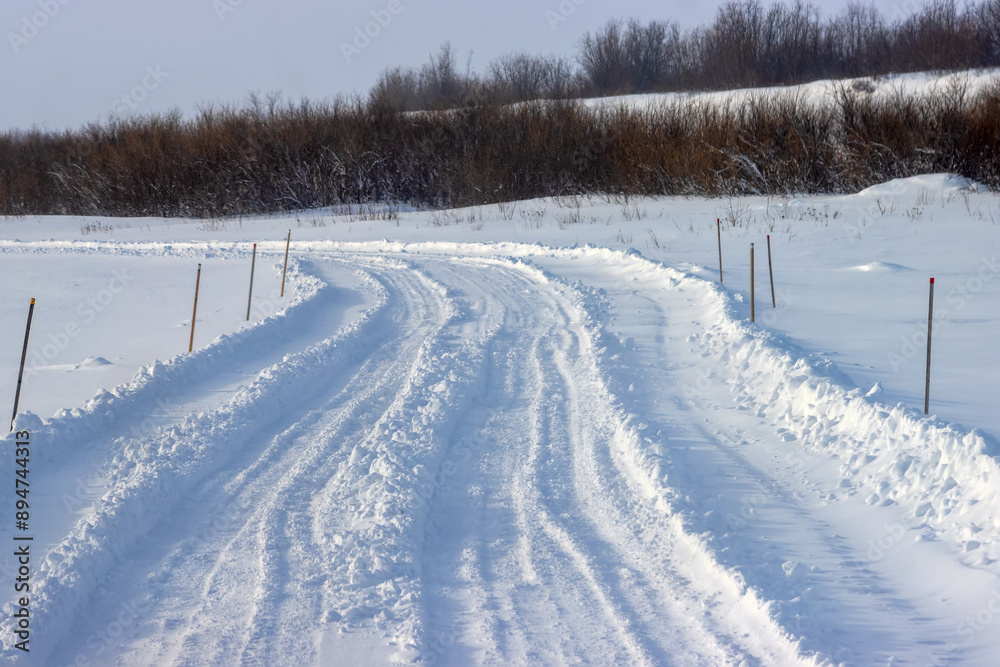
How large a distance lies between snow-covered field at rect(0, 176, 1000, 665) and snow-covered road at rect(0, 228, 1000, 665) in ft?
0.07

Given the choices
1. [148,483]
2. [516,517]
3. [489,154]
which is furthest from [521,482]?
[489,154]

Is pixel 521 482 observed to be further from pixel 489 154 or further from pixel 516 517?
pixel 489 154

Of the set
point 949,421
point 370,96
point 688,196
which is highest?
point 370,96

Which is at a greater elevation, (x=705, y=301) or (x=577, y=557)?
(x=705, y=301)

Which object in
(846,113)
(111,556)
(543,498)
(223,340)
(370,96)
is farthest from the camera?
(370,96)

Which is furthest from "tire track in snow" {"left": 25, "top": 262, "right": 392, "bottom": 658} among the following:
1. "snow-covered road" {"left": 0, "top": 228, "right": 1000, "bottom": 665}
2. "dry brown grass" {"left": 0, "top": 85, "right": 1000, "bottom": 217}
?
"dry brown grass" {"left": 0, "top": 85, "right": 1000, "bottom": 217}

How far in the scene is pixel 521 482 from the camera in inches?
Result: 226

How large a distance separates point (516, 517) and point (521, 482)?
1.85ft

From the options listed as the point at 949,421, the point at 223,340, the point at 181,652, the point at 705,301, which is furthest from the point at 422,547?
the point at 705,301

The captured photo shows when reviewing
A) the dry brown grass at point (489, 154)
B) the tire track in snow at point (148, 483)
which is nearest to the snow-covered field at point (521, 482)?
the tire track in snow at point (148, 483)

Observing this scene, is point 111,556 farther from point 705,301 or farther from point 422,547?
point 705,301

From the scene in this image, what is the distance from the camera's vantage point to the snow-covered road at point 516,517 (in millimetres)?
3873

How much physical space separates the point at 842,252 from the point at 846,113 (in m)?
15.6

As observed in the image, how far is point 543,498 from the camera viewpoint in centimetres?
546
